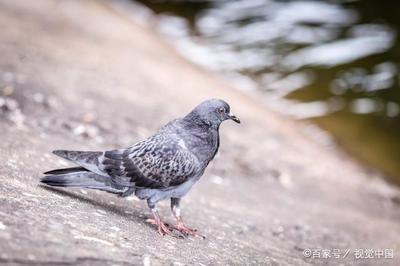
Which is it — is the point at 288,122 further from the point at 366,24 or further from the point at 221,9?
the point at 221,9

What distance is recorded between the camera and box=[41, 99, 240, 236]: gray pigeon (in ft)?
17.9

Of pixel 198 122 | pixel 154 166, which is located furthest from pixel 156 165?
pixel 198 122

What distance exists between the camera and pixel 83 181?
5.41 m

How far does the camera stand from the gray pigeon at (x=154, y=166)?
545 centimetres

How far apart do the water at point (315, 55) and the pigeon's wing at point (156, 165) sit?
23.8ft

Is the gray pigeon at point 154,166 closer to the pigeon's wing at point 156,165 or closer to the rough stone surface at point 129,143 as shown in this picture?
the pigeon's wing at point 156,165

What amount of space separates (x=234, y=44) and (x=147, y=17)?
4.15 m

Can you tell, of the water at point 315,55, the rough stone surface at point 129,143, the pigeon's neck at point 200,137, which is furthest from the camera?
the water at point 315,55

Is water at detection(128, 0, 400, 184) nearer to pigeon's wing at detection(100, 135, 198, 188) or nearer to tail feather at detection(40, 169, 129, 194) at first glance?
pigeon's wing at detection(100, 135, 198, 188)

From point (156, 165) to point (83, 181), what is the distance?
0.64 meters

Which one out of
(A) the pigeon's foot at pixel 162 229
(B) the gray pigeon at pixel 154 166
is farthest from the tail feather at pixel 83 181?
(A) the pigeon's foot at pixel 162 229

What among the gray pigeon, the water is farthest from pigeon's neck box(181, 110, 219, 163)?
the water

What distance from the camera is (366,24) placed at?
1895cm

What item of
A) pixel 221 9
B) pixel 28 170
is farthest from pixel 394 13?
A: pixel 28 170
